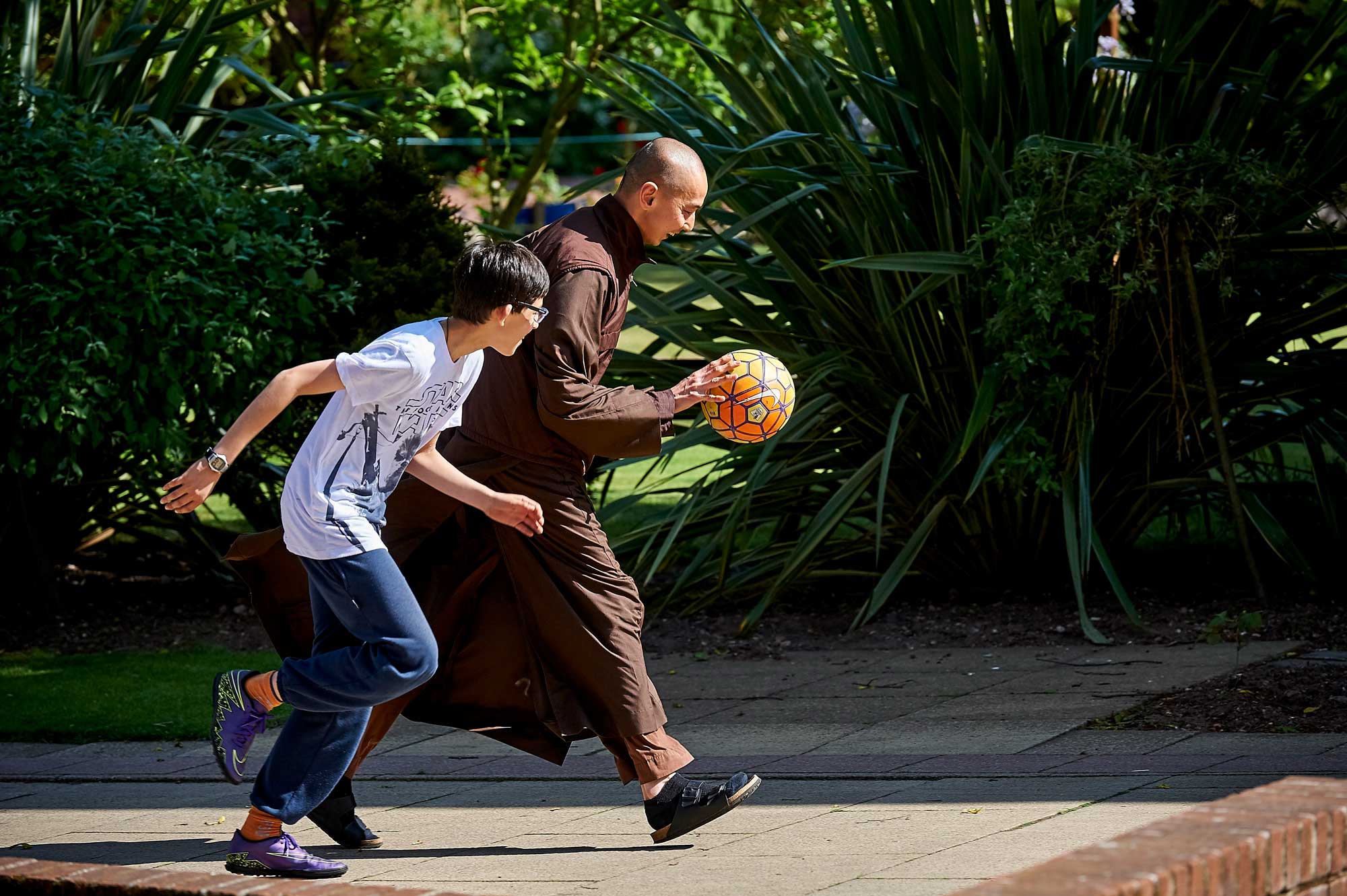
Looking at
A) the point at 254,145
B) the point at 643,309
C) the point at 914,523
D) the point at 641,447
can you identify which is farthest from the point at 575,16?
the point at 641,447

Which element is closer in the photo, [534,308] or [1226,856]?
[1226,856]

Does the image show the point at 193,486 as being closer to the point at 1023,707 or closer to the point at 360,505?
the point at 360,505

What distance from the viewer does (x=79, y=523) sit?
26.8ft

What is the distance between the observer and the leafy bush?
6570 mm

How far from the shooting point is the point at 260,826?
392 cm

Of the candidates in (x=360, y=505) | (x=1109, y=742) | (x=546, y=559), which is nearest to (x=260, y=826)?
(x=360, y=505)

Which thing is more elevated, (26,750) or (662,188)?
(662,188)

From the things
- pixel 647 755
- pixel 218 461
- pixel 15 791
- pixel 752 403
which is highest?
pixel 752 403

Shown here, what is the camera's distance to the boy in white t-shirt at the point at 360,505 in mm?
3764

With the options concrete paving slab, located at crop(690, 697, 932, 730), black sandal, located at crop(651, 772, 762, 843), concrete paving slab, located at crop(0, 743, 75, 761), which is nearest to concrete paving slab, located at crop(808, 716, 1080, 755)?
concrete paving slab, located at crop(690, 697, 932, 730)

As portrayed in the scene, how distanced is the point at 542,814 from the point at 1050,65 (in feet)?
14.2

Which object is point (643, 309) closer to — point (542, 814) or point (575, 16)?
point (542, 814)

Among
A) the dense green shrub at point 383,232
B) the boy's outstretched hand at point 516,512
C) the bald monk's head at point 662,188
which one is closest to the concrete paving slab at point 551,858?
the boy's outstretched hand at point 516,512

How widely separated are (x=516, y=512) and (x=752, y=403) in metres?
0.75
